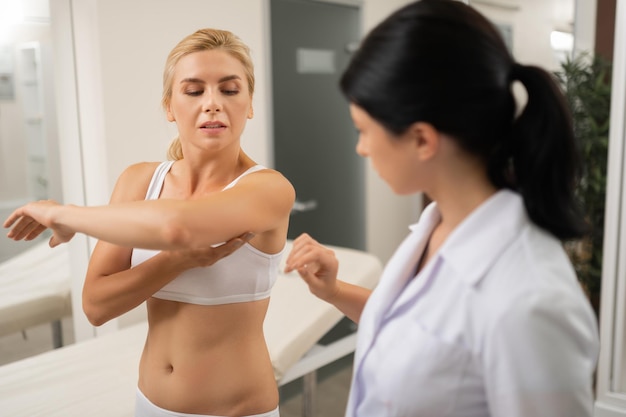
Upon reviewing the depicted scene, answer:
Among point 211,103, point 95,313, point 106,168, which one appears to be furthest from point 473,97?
point 106,168

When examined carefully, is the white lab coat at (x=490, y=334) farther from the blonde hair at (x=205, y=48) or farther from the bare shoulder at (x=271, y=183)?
the blonde hair at (x=205, y=48)

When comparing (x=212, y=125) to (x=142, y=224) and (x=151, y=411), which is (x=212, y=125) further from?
(x=151, y=411)

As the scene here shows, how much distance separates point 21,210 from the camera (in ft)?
3.27

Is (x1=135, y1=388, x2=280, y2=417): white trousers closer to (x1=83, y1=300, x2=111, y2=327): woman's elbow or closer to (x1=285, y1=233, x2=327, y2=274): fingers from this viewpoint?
(x1=83, y1=300, x2=111, y2=327): woman's elbow

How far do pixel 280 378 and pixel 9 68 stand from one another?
4.82 ft

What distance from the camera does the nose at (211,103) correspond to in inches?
43.7

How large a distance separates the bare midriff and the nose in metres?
0.39

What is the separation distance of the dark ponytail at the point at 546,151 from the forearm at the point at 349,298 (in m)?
0.46

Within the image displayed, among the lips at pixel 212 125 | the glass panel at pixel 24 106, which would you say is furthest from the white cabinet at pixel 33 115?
the lips at pixel 212 125

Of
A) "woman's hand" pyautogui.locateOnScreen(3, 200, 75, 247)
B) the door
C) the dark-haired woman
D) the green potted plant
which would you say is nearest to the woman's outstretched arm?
"woman's hand" pyautogui.locateOnScreen(3, 200, 75, 247)

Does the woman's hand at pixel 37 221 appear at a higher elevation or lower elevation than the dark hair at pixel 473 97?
lower

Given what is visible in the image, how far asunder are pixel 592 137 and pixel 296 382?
6.72 feet

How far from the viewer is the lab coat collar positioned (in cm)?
80

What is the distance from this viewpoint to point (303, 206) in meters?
3.75
